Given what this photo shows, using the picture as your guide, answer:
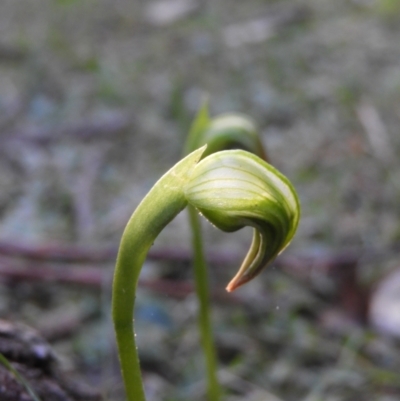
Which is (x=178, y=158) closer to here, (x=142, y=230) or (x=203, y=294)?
(x=203, y=294)

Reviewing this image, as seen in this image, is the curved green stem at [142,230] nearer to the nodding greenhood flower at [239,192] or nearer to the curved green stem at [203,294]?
the nodding greenhood flower at [239,192]

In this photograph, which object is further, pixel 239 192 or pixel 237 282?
pixel 237 282

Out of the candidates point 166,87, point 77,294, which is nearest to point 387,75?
point 166,87

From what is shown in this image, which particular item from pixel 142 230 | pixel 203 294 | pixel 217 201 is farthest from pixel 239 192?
pixel 203 294

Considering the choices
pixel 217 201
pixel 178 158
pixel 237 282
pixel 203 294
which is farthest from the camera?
pixel 178 158

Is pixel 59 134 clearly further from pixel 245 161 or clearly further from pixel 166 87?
pixel 245 161

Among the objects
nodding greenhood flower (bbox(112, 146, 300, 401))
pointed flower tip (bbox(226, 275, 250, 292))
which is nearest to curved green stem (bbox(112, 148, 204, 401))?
nodding greenhood flower (bbox(112, 146, 300, 401))

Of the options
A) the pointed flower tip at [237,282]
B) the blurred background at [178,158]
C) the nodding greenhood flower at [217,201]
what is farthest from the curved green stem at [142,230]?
the blurred background at [178,158]
